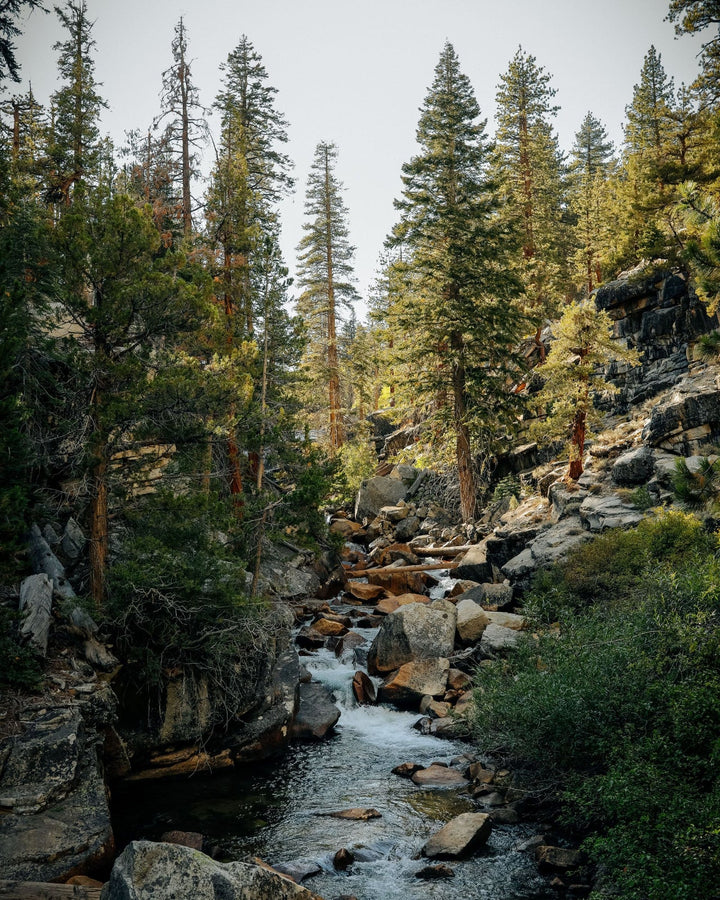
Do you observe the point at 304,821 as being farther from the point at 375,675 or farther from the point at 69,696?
the point at 375,675

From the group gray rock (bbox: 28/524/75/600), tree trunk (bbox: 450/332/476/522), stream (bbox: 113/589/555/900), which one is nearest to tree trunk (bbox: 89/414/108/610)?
gray rock (bbox: 28/524/75/600)

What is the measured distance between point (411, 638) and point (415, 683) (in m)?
1.31

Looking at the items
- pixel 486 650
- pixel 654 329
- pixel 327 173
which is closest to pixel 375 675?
pixel 486 650

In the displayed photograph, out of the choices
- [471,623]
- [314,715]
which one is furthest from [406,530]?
[314,715]

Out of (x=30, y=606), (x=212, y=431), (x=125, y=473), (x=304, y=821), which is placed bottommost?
(x=304, y=821)

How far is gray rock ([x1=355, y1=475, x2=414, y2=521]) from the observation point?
30625 mm

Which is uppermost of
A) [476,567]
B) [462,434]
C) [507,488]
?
[462,434]

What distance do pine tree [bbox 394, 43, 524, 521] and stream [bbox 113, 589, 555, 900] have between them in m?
13.7

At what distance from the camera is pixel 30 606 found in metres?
9.20

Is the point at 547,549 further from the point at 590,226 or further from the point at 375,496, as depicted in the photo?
the point at 590,226

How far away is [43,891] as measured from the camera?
6.08m

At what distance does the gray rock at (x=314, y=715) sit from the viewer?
41.0 ft

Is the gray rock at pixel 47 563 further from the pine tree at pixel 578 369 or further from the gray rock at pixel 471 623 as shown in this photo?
the pine tree at pixel 578 369

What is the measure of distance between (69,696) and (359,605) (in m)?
12.0
